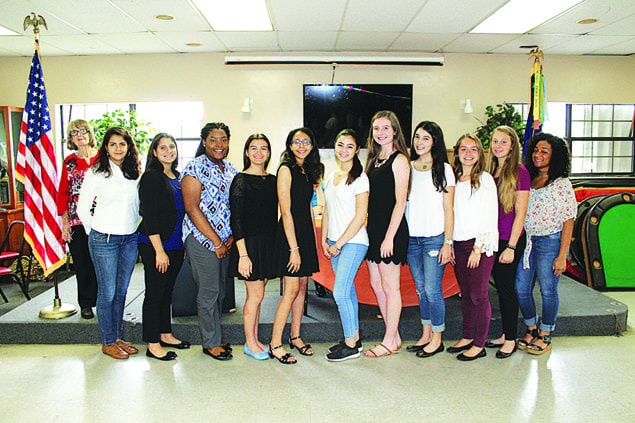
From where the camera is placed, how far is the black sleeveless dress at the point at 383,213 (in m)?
Answer: 2.80

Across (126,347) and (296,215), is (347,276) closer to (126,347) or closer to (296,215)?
(296,215)

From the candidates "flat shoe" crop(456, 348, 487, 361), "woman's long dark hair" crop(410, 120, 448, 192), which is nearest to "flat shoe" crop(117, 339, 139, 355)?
"flat shoe" crop(456, 348, 487, 361)

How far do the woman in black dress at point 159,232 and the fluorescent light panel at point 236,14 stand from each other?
232 cm

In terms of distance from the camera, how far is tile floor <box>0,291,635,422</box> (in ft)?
7.70

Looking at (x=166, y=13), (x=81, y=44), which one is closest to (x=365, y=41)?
(x=166, y=13)

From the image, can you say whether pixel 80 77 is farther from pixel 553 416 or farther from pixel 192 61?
pixel 553 416

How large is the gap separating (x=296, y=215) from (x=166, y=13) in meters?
3.21

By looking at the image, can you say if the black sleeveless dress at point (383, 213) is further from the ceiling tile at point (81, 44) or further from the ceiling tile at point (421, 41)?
the ceiling tile at point (81, 44)

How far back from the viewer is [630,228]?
15.1 ft

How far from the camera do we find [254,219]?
109 inches

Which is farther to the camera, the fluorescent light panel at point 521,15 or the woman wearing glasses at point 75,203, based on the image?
the fluorescent light panel at point 521,15

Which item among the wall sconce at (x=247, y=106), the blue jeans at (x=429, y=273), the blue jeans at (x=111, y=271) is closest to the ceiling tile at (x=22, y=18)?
the wall sconce at (x=247, y=106)

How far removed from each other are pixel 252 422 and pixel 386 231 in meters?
1.37

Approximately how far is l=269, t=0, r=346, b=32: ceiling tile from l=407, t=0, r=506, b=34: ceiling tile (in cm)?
93
